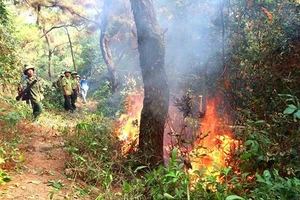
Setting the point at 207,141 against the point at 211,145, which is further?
the point at 207,141

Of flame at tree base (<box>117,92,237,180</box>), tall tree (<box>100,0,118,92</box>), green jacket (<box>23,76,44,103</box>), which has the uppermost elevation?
tall tree (<box>100,0,118,92</box>)

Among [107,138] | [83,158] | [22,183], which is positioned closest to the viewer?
[22,183]

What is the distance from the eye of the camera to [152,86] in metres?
5.04

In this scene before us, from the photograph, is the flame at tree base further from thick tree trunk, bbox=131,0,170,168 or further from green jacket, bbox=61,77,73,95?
green jacket, bbox=61,77,73,95

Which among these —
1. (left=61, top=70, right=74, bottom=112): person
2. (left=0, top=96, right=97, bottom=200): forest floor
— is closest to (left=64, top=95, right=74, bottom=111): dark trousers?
(left=61, top=70, right=74, bottom=112): person

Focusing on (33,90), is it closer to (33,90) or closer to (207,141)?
(33,90)

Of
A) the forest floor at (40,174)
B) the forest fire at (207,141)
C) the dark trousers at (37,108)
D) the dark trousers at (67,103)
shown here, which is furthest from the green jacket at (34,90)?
the dark trousers at (67,103)

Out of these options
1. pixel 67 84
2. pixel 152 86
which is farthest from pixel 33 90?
pixel 152 86

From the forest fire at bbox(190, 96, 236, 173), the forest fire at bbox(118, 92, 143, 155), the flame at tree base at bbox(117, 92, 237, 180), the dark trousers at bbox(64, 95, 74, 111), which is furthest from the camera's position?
the dark trousers at bbox(64, 95, 74, 111)

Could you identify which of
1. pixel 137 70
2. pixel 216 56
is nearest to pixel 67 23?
pixel 137 70

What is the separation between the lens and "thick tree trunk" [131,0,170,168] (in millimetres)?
5012

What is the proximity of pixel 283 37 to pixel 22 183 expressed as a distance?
4.94 meters

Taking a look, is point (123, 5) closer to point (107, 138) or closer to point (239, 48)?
point (239, 48)

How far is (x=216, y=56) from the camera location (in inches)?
394
